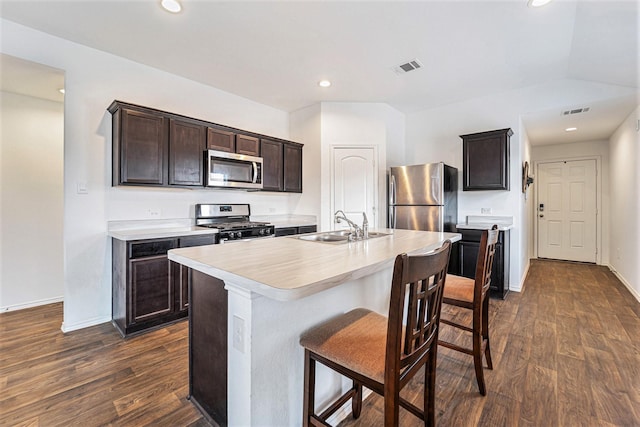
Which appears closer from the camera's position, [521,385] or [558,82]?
[521,385]

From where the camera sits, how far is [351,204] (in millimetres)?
4441

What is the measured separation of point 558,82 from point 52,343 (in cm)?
604

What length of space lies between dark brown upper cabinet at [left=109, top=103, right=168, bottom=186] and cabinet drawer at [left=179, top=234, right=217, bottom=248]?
671mm

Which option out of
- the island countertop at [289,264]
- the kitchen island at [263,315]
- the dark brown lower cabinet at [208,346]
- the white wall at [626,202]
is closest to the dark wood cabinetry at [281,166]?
the island countertop at [289,264]

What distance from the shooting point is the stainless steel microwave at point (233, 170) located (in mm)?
3391

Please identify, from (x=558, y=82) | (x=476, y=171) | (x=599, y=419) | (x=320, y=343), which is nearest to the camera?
(x=320, y=343)

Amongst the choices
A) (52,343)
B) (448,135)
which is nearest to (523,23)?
(448,135)

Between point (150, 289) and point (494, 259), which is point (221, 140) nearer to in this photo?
point (150, 289)

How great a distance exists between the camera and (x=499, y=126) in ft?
13.3

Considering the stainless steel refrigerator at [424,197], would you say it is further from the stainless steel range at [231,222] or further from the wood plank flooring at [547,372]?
the stainless steel range at [231,222]

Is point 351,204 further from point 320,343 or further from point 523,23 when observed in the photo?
point 320,343

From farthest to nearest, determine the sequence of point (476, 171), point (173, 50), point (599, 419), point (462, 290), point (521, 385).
Result: point (476, 171) < point (173, 50) < point (462, 290) < point (521, 385) < point (599, 419)

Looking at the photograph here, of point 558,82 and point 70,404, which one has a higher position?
point 558,82

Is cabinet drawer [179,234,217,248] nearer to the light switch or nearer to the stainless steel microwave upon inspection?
the stainless steel microwave
